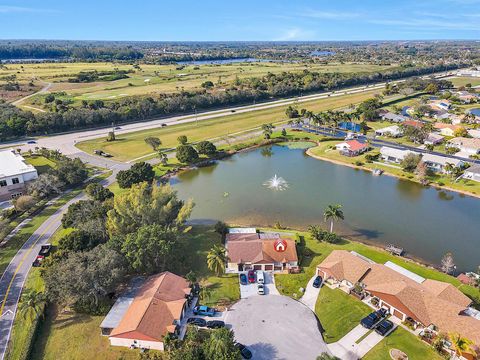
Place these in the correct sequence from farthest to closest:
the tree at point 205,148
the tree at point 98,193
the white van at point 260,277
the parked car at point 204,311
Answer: the tree at point 205,148, the tree at point 98,193, the white van at point 260,277, the parked car at point 204,311

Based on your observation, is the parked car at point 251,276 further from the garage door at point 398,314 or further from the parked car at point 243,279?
the garage door at point 398,314

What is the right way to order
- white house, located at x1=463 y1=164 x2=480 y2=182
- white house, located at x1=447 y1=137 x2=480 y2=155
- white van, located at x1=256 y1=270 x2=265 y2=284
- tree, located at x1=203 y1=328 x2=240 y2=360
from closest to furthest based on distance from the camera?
tree, located at x1=203 y1=328 x2=240 y2=360 < white van, located at x1=256 y1=270 x2=265 y2=284 < white house, located at x1=463 y1=164 x2=480 y2=182 < white house, located at x1=447 y1=137 x2=480 y2=155

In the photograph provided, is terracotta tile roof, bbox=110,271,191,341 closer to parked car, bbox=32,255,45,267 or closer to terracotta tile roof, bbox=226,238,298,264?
terracotta tile roof, bbox=226,238,298,264

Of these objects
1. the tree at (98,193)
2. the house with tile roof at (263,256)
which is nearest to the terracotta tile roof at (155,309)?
the house with tile roof at (263,256)

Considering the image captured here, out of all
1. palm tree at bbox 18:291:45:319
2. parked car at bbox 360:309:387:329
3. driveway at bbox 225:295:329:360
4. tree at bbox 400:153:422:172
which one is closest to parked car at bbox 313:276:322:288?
driveway at bbox 225:295:329:360

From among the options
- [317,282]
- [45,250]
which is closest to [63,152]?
[45,250]

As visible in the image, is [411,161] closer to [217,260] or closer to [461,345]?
[461,345]

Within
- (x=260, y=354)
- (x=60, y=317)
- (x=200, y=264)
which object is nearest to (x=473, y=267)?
(x=260, y=354)

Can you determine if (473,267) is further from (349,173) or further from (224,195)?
(224,195)
